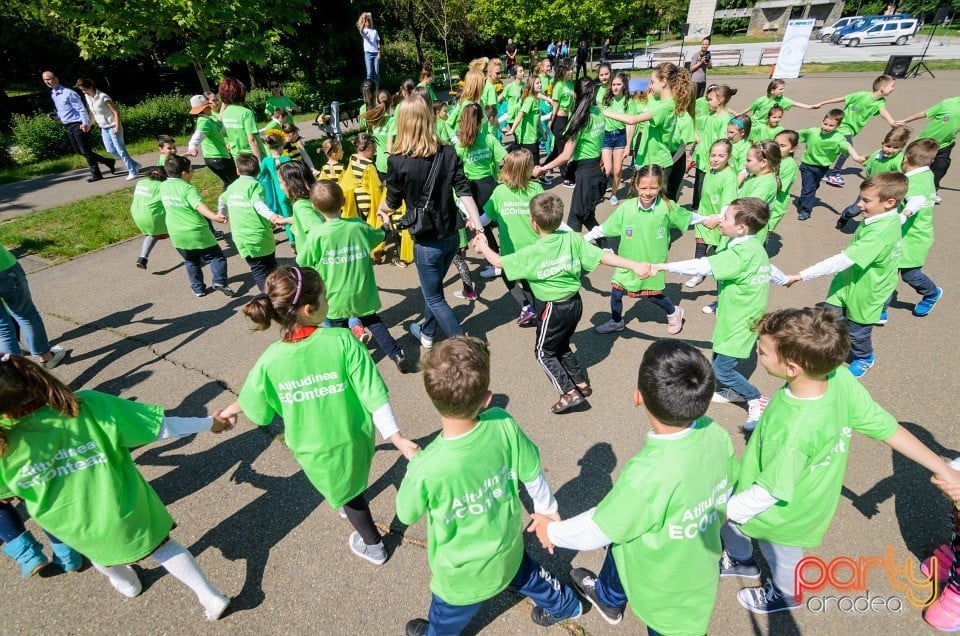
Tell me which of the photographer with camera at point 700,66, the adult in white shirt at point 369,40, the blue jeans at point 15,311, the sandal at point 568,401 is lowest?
the sandal at point 568,401

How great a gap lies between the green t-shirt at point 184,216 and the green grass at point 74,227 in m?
3.67

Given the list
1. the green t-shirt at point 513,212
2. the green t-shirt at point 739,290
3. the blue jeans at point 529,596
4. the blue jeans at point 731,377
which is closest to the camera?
the blue jeans at point 529,596

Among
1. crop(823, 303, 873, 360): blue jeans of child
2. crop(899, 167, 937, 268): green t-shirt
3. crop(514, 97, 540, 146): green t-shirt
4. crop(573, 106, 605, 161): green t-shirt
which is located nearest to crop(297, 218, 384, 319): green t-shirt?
crop(573, 106, 605, 161): green t-shirt

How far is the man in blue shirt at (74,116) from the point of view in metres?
10.3

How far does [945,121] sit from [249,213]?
10.1m

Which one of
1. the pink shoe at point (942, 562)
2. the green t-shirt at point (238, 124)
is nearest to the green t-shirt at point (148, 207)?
the green t-shirt at point (238, 124)

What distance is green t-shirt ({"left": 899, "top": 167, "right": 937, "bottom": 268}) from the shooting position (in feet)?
15.6

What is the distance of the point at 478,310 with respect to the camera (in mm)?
5891

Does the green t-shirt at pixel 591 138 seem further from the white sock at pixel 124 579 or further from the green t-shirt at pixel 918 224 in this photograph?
the white sock at pixel 124 579

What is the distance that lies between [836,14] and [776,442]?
72755 millimetres

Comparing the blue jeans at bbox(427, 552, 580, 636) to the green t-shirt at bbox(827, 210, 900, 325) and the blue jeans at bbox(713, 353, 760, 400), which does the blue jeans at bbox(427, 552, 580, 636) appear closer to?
the blue jeans at bbox(713, 353, 760, 400)

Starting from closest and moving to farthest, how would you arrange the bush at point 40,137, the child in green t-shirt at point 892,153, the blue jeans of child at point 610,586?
the blue jeans of child at point 610,586
the child in green t-shirt at point 892,153
the bush at point 40,137

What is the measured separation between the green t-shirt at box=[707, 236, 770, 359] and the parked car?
47.2 meters

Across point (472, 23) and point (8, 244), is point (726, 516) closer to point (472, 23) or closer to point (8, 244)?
point (8, 244)
